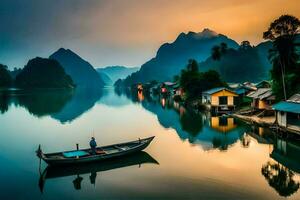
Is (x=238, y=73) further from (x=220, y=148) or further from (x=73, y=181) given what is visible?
(x=73, y=181)

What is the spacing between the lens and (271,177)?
20.8m

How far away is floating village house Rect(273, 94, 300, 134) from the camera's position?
3077 centimetres

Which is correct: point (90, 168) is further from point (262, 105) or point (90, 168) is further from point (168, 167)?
point (262, 105)

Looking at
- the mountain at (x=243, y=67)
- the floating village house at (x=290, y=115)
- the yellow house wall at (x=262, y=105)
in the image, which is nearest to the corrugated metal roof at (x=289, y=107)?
the floating village house at (x=290, y=115)

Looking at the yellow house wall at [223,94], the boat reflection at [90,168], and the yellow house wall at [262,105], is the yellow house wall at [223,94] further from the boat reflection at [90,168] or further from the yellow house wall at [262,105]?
the boat reflection at [90,168]

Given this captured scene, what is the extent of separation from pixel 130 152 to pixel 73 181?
6.11 m

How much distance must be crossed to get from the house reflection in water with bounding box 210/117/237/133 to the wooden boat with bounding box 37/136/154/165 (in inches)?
598

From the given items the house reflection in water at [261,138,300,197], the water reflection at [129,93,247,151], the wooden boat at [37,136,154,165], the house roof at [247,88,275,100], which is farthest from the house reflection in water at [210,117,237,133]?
the wooden boat at [37,136,154,165]

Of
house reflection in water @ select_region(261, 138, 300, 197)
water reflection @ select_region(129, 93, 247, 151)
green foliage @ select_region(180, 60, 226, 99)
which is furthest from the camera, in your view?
green foliage @ select_region(180, 60, 226, 99)

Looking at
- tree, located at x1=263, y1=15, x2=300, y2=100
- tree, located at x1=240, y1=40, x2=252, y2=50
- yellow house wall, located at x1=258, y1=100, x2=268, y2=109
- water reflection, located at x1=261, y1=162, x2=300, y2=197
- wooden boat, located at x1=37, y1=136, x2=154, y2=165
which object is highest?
tree, located at x1=240, y1=40, x2=252, y2=50

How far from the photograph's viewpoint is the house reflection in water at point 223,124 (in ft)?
127

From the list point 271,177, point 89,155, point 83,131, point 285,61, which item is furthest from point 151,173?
point 285,61

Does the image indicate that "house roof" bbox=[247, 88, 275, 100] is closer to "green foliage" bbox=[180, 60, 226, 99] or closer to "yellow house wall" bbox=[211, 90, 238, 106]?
"yellow house wall" bbox=[211, 90, 238, 106]

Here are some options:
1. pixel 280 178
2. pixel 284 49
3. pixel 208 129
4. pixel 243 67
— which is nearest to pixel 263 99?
pixel 284 49
